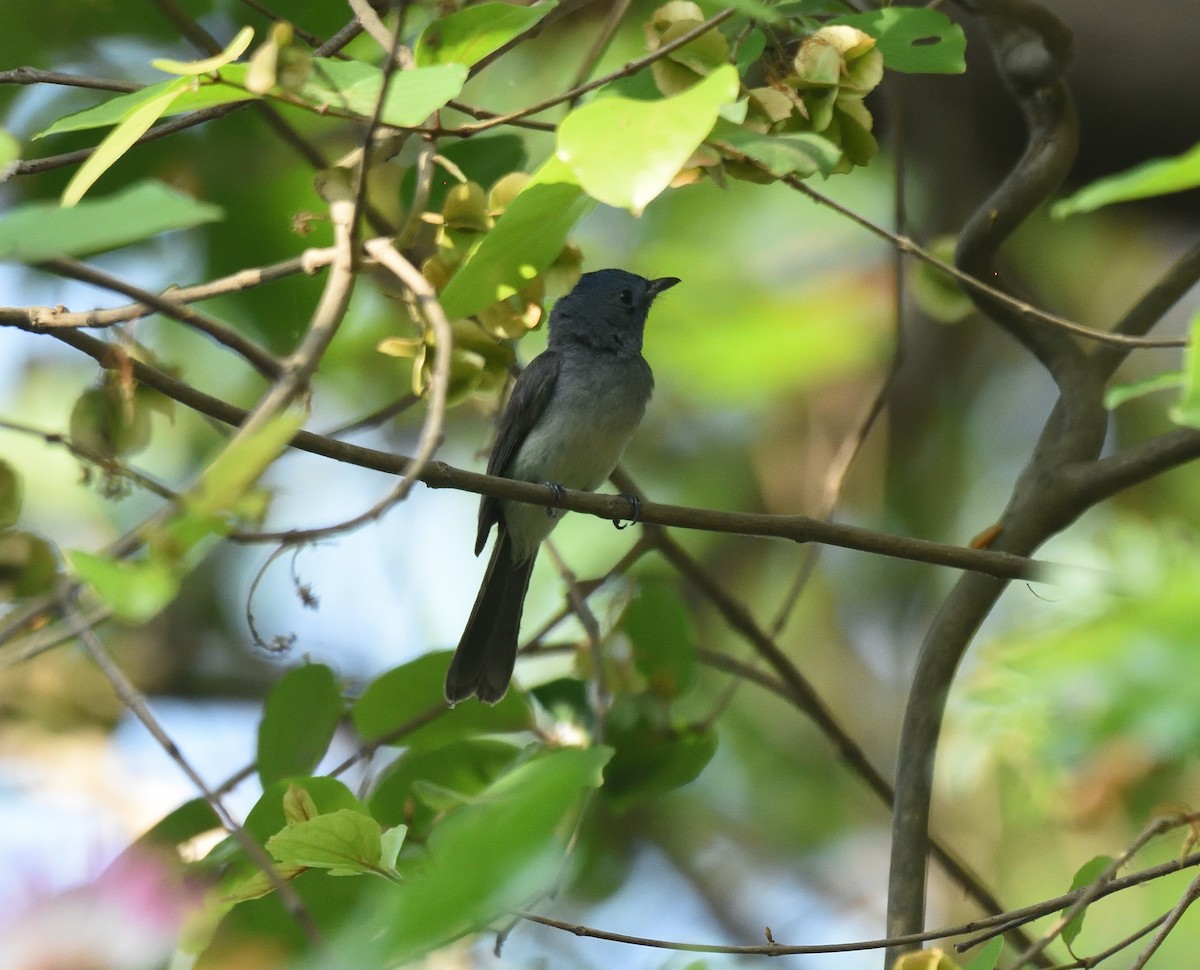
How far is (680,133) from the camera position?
5.65ft

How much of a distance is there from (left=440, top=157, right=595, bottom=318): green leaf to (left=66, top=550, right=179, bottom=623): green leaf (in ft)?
3.15

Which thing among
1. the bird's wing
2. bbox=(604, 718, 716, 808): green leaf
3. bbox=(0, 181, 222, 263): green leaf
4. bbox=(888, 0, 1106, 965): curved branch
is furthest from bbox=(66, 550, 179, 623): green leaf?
the bird's wing

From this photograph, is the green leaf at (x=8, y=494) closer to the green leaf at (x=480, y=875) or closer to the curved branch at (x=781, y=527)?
the curved branch at (x=781, y=527)

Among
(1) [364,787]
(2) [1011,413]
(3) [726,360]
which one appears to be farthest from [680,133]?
(2) [1011,413]

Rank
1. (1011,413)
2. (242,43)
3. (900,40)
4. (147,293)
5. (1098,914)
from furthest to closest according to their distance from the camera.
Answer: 1. (1011,413)
2. (1098,914)
3. (900,40)
4. (242,43)
5. (147,293)

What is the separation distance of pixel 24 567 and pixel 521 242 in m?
1.06

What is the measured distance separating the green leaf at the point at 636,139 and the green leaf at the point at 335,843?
1.00 metres

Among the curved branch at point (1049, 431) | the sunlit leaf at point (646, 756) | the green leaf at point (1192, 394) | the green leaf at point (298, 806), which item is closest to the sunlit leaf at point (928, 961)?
the curved branch at point (1049, 431)

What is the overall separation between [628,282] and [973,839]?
2.58 m

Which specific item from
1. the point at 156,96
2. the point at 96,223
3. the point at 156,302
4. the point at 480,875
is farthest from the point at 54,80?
the point at 480,875

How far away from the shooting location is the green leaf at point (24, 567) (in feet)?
7.82

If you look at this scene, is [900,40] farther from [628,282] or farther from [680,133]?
[628,282]

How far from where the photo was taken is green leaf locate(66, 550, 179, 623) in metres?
1.31

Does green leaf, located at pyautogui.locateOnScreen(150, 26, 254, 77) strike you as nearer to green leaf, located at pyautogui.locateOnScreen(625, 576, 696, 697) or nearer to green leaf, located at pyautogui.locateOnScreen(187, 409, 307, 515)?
green leaf, located at pyautogui.locateOnScreen(187, 409, 307, 515)
